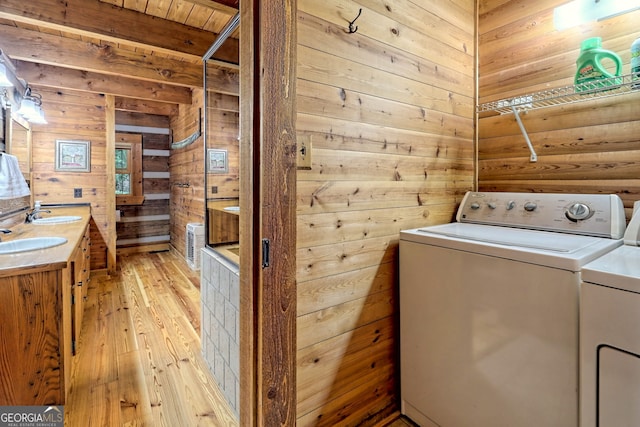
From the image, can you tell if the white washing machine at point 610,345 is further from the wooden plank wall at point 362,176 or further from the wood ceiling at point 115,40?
the wood ceiling at point 115,40

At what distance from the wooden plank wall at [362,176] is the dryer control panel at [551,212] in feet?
0.64

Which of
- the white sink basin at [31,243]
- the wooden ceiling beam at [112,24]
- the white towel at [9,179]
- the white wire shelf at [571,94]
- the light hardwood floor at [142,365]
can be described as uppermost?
the wooden ceiling beam at [112,24]

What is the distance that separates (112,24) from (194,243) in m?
2.44

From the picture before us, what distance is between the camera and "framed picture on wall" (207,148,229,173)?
6.94 ft

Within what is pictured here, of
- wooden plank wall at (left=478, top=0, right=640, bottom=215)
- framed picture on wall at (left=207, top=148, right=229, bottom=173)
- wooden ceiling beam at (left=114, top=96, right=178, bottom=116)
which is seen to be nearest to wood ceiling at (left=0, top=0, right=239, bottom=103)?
framed picture on wall at (left=207, top=148, right=229, bottom=173)

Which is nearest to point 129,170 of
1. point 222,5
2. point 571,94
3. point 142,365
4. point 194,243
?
point 194,243

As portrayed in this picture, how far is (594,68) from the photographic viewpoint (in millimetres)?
1379

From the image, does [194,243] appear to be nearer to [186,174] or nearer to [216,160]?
[186,174]

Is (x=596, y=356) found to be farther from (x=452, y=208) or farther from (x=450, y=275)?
(x=452, y=208)

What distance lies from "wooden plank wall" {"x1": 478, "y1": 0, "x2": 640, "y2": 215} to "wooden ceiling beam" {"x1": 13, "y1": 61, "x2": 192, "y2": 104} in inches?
148

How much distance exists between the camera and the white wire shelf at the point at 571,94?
4.41ft

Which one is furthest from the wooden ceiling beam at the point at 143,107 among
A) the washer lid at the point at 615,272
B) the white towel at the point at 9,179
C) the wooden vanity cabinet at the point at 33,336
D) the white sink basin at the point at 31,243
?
the washer lid at the point at 615,272

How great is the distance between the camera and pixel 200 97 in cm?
417

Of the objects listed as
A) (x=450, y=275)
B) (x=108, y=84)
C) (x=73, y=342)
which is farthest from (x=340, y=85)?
(x=108, y=84)
